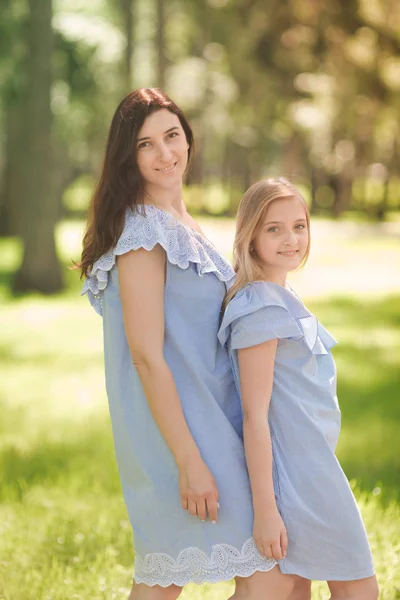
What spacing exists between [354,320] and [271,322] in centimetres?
1013

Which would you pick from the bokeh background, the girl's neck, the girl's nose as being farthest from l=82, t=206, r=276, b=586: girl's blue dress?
the bokeh background

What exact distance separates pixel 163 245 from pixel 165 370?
35cm

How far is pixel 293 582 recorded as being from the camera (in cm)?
264

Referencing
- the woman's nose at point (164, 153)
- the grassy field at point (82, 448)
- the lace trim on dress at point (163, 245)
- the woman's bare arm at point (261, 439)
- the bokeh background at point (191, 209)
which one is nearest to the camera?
the woman's bare arm at point (261, 439)

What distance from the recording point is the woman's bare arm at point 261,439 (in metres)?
2.54

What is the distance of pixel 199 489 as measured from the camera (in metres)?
2.59

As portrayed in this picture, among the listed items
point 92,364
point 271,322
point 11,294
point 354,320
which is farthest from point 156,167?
point 11,294

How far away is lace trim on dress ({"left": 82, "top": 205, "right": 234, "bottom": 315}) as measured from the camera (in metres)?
2.64

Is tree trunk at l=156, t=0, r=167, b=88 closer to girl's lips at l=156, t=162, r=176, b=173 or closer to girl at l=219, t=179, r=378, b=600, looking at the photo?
girl's lips at l=156, t=162, r=176, b=173

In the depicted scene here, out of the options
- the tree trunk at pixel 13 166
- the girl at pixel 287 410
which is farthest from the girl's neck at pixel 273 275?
the tree trunk at pixel 13 166

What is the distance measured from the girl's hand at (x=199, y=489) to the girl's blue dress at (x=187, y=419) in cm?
4

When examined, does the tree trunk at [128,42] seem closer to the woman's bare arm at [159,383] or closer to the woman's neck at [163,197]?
the woman's neck at [163,197]

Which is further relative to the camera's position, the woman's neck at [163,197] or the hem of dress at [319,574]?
the woman's neck at [163,197]

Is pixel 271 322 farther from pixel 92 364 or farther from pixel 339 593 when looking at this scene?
pixel 92 364
